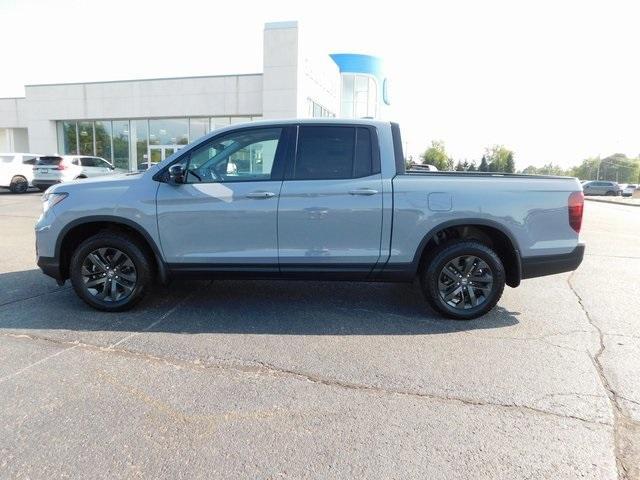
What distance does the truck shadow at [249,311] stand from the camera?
410 centimetres

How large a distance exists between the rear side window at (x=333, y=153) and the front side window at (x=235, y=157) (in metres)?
0.29

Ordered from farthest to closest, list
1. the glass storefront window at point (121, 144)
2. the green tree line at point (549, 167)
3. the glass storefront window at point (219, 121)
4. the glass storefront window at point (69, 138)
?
the green tree line at point (549, 167), the glass storefront window at point (69, 138), the glass storefront window at point (121, 144), the glass storefront window at point (219, 121)

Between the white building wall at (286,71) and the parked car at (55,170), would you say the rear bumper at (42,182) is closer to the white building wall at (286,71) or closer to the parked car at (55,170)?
the parked car at (55,170)

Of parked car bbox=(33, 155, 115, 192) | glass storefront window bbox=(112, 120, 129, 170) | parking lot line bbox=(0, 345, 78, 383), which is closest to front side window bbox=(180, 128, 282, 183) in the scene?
parking lot line bbox=(0, 345, 78, 383)

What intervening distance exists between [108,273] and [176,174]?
128 cm

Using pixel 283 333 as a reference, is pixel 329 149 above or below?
above

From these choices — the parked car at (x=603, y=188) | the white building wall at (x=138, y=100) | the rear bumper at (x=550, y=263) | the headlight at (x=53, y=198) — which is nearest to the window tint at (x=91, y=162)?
the white building wall at (x=138, y=100)

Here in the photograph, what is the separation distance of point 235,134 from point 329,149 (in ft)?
3.12

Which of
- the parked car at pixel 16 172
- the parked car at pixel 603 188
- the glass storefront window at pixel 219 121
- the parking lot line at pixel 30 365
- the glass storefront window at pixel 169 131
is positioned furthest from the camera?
the parked car at pixel 603 188

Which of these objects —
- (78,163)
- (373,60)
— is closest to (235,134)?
(78,163)

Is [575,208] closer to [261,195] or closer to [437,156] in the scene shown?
[261,195]

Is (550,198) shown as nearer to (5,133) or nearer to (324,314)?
(324,314)

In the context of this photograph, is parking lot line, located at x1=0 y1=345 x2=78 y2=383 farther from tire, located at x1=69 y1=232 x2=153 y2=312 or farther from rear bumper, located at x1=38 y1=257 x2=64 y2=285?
rear bumper, located at x1=38 y1=257 x2=64 y2=285

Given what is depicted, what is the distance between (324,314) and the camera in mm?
4477
